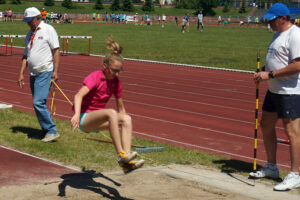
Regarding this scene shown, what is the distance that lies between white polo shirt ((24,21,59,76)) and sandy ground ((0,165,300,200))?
258 centimetres

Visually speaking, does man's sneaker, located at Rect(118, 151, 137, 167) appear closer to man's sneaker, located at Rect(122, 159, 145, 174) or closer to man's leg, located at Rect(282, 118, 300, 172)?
man's sneaker, located at Rect(122, 159, 145, 174)

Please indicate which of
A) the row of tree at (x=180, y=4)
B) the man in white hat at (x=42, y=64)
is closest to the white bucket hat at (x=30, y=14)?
the man in white hat at (x=42, y=64)

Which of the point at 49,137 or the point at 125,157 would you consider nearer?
the point at 125,157

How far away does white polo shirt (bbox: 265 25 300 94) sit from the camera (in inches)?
281

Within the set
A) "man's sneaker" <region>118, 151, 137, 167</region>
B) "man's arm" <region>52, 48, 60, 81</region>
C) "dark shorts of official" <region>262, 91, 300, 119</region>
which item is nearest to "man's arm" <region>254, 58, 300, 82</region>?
"dark shorts of official" <region>262, 91, 300, 119</region>

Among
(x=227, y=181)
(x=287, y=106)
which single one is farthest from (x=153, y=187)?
(x=287, y=106)

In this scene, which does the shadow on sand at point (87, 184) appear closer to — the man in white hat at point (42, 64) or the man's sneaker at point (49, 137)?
the man's sneaker at point (49, 137)

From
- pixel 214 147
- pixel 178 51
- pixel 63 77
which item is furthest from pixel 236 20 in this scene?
pixel 214 147

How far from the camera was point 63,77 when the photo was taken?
18.8m

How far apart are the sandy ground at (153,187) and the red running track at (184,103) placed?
169cm

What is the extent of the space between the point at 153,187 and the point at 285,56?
236cm

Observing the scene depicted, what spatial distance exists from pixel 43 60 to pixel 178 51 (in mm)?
23035

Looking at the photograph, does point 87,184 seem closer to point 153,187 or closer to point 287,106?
point 153,187

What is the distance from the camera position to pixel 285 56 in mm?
7273
